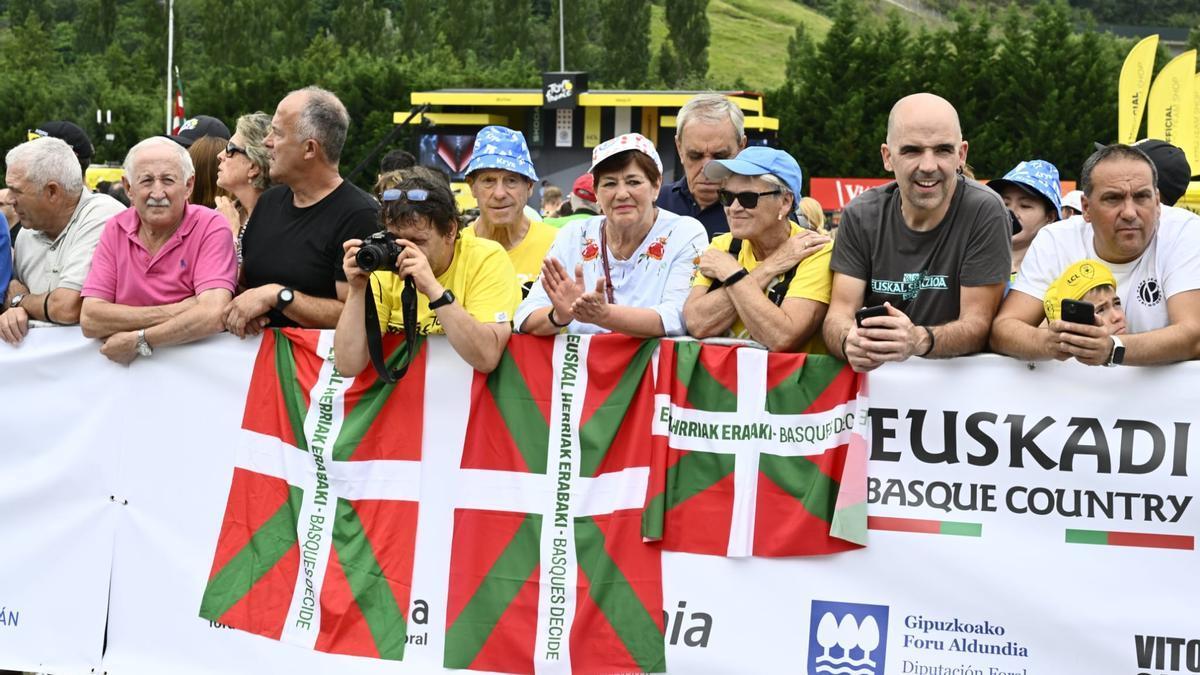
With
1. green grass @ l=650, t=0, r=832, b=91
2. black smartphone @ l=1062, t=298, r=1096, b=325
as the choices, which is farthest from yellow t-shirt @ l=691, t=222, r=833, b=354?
green grass @ l=650, t=0, r=832, b=91

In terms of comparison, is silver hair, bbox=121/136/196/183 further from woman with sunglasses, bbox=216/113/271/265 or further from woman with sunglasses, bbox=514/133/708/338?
woman with sunglasses, bbox=514/133/708/338

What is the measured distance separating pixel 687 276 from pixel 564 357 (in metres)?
0.55

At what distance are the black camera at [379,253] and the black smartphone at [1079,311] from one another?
213cm

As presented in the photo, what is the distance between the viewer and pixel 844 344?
14.9ft

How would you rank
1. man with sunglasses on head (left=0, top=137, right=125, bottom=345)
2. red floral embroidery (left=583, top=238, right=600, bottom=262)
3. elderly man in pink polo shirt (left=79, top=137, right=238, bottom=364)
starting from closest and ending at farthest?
red floral embroidery (left=583, top=238, right=600, bottom=262), elderly man in pink polo shirt (left=79, top=137, right=238, bottom=364), man with sunglasses on head (left=0, top=137, right=125, bottom=345)

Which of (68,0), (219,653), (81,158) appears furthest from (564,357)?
(68,0)

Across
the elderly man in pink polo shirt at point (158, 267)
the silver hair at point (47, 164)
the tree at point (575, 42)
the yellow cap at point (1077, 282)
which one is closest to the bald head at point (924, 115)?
the yellow cap at point (1077, 282)

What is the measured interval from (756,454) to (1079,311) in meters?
1.13

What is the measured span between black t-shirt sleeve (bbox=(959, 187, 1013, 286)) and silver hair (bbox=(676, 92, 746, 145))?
1.62m

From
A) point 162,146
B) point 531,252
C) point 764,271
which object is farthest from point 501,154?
point 764,271

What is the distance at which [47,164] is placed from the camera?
19.5 ft

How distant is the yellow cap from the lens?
14.1 ft

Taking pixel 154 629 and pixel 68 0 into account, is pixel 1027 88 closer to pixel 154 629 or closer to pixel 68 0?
pixel 154 629

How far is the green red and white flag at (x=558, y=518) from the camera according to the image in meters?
4.80
